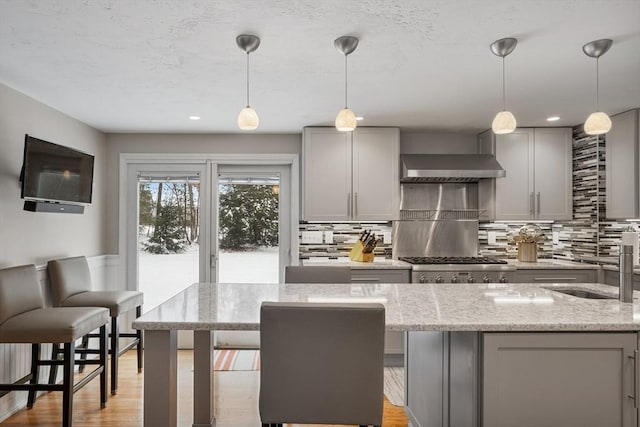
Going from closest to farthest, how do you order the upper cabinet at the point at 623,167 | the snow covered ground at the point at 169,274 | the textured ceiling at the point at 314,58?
1. the textured ceiling at the point at 314,58
2. the upper cabinet at the point at 623,167
3. the snow covered ground at the point at 169,274

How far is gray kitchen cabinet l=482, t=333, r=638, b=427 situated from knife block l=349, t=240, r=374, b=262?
2.56 metres

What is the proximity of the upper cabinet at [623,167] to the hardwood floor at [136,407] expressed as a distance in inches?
101

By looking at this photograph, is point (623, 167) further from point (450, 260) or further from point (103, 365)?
point (103, 365)

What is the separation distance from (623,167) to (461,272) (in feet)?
5.32

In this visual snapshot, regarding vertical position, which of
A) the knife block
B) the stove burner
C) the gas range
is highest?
the knife block

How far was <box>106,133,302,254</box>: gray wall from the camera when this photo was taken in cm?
460

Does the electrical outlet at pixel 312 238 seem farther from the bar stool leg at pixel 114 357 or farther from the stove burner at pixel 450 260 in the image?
the bar stool leg at pixel 114 357

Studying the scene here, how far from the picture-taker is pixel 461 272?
4062 millimetres

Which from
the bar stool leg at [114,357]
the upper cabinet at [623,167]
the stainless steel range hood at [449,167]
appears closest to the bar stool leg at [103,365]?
the bar stool leg at [114,357]

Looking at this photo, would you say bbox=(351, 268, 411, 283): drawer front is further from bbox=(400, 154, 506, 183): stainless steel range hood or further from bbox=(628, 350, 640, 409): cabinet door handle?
bbox=(628, 350, 640, 409): cabinet door handle

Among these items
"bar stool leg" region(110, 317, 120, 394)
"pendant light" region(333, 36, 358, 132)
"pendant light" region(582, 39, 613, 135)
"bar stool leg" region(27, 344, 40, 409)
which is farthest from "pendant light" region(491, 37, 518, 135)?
"bar stool leg" region(27, 344, 40, 409)

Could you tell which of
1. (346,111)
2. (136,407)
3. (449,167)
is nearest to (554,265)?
(449,167)

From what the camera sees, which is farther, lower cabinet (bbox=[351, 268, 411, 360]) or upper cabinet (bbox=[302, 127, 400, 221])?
upper cabinet (bbox=[302, 127, 400, 221])

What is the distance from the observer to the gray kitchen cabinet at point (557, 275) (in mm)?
4055
